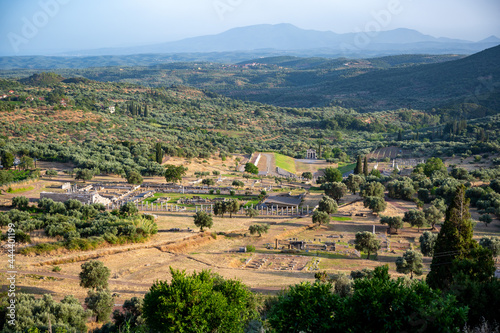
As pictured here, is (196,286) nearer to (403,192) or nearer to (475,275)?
(475,275)

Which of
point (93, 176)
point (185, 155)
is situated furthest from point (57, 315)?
point (185, 155)

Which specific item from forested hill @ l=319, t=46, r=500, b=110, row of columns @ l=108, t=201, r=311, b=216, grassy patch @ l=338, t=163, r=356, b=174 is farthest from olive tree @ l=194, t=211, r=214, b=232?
forested hill @ l=319, t=46, r=500, b=110

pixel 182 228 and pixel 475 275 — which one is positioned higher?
pixel 475 275

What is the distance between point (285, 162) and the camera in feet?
222

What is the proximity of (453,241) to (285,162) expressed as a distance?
5057 cm

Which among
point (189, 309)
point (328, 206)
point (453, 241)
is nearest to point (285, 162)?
point (328, 206)

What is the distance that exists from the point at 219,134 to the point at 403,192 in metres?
52.1

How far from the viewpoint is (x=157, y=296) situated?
12.8 m

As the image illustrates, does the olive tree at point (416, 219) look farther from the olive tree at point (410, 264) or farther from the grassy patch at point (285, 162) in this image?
the grassy patch at point (285, 162)

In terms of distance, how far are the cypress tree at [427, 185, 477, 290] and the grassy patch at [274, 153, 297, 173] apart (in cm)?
4566

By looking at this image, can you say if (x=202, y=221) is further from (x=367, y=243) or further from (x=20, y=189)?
(x=20, y=189)

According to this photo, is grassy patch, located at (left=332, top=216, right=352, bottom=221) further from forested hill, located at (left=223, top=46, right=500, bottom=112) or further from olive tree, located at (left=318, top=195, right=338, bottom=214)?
forested hill, located at (left=223, top=46, right=500, bottom=112)

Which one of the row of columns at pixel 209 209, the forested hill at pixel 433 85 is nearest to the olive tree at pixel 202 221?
the row of columns at pixel 209 209

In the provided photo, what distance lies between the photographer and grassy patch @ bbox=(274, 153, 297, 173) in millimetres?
63812
